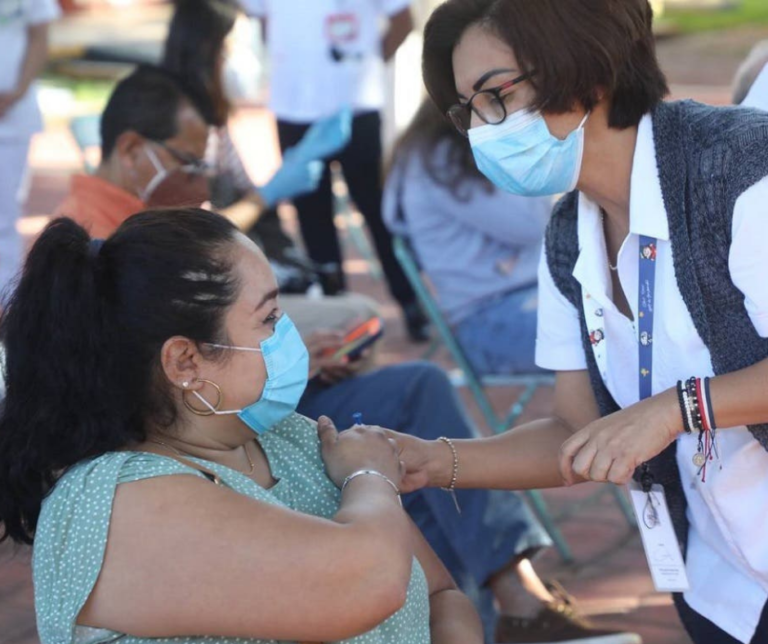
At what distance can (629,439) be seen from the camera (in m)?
1.89

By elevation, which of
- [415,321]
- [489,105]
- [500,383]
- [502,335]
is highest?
[489,105]

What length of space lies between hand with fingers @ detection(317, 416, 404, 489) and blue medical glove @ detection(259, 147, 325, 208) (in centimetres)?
232

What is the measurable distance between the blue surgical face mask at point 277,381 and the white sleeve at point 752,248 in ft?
2.34

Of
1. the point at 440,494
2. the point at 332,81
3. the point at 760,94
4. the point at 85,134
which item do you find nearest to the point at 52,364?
the point at 440,494

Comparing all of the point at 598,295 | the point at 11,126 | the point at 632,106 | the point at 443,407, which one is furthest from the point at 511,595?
the point at 11,126

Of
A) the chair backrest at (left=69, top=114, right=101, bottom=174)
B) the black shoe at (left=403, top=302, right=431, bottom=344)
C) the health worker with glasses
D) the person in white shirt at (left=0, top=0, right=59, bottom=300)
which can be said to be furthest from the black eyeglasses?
the black shoe at (left=403, top=302, right=431, bottom=344)

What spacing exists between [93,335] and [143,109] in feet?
5.92

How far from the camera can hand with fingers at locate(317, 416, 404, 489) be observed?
2.04 meters

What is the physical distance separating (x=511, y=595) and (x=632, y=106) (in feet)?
4.99

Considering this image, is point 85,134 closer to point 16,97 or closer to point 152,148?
point 16,97

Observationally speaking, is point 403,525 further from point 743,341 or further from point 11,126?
point 11,126

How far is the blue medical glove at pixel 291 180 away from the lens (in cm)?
434

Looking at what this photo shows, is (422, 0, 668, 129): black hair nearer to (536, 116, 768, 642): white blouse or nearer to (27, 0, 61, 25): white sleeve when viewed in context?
(536, 116, 768, 642): white blouse

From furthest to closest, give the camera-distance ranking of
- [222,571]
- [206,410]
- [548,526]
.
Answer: [548,526]
[206,410]
[222,571]
